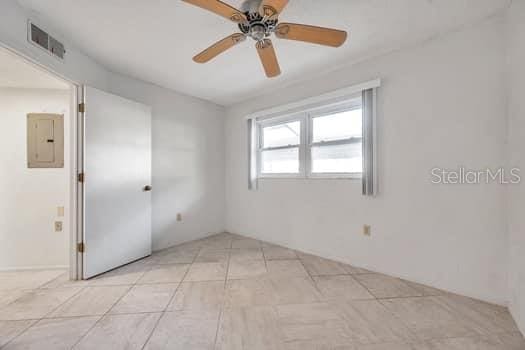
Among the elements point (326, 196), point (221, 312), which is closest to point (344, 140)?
point (326, 196)

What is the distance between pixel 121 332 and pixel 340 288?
1758 millimetres

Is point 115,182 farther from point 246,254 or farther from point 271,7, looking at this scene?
point 271,7

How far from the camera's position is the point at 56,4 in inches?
66.1

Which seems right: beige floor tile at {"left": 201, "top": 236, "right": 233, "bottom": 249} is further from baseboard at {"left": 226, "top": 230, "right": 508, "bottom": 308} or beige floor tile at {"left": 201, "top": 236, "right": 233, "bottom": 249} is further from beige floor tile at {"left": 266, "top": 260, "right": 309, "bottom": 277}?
beige floor tile at {"left": 266, "top": 260, "right": 309, "bottom": 277}

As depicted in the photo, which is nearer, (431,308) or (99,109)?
(431,308)

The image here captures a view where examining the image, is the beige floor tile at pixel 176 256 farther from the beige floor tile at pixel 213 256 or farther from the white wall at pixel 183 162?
the white wall at pixel 183 162

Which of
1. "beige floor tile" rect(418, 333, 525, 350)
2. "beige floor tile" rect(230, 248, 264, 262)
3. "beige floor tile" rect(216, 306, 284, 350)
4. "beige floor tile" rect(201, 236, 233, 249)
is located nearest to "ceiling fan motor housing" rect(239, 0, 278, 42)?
"beige floor tile" rect(216, 306, 284, 350)

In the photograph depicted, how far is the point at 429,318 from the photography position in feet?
5.43

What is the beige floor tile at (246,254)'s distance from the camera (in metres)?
2.87

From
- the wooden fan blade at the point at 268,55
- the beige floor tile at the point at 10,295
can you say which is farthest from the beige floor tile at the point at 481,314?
the beige floor tile at the point at 10,295

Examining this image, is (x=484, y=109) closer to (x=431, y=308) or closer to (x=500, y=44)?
(x=500, y=44)

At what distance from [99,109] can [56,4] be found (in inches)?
37.0

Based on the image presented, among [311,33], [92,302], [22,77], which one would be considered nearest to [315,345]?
[92,302]

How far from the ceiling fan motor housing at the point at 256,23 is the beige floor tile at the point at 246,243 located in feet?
8.70
